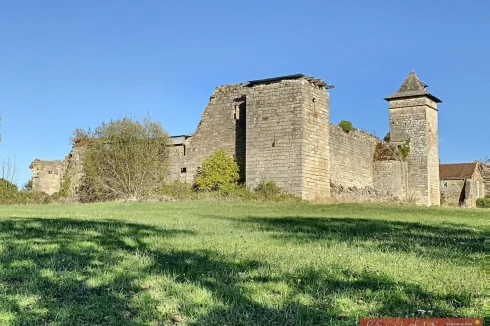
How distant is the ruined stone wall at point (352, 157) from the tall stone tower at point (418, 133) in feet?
7.20

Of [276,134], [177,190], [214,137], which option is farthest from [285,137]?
[177,190]

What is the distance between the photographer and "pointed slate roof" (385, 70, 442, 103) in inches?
1375

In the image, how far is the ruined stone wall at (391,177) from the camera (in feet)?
109

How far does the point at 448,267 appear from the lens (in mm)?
5031

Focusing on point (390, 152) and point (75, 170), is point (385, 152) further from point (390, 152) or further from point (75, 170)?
point (75, 170)

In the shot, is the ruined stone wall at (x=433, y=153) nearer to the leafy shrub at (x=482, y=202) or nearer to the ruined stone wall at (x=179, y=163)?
the leafy shrub at (x=482, y=202)

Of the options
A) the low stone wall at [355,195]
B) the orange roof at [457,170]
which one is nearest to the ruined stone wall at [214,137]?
the low stone wall at [355,195]

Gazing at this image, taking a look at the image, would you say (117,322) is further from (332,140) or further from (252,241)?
(332,140)

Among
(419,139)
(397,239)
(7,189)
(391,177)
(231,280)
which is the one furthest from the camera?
(419,139)

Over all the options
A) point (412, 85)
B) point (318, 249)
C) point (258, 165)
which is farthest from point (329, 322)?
point (412, 85)

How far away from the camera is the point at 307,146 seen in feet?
75.0

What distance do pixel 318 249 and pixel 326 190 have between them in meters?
18.4

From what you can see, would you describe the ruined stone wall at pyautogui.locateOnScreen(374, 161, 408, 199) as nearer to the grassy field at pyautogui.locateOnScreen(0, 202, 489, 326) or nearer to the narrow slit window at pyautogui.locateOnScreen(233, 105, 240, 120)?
the narrow slit window at pyautogui.locateOnScreen(233, 105, 240, 120)

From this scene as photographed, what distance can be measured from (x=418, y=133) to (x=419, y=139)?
431 mm
